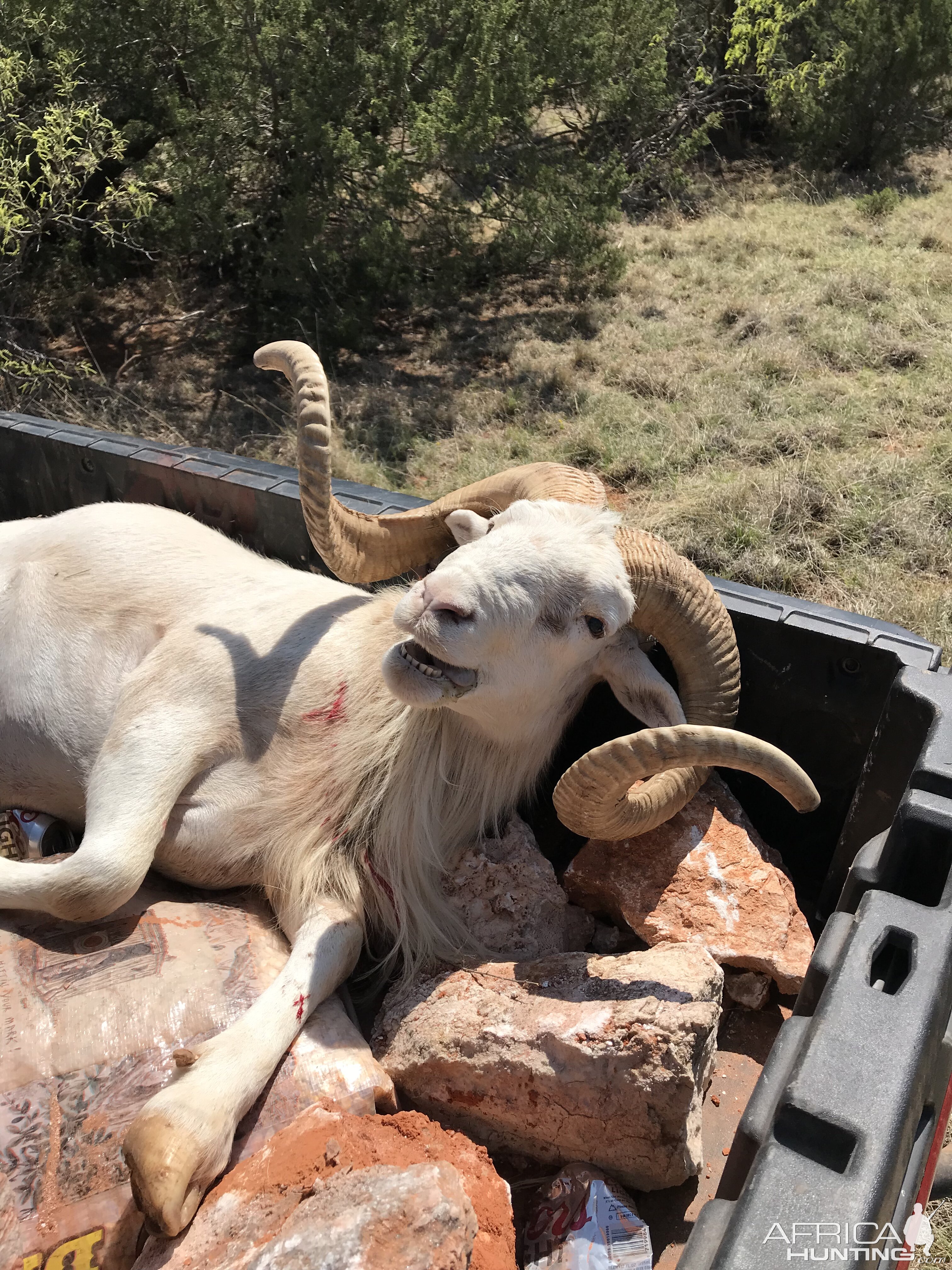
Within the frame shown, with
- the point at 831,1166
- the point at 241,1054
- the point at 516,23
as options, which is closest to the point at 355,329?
the point at 516,23

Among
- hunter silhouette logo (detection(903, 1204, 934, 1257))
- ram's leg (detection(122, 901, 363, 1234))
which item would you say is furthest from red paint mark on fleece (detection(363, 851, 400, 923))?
hunter silhouette logo (detection(903, 1204, 934, 1257))

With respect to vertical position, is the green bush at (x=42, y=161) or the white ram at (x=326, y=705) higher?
the green bush at (x=42, y=161)

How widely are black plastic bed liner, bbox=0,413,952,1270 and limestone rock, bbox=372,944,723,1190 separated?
1.55 ft

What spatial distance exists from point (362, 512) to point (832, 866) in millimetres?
1997

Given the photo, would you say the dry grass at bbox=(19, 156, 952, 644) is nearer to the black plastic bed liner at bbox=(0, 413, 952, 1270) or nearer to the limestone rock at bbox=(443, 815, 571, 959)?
the black plastic bed liner at bbox=(0, 413, 952, 1270)

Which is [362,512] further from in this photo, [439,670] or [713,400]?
[713,400]

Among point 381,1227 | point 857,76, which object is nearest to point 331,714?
point 381,1227

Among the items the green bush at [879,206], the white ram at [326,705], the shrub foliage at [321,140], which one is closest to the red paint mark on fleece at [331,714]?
the white ram at [326,705]

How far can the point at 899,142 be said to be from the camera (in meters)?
13.3

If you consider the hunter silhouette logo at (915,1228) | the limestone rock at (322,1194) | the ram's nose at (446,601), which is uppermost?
the ram's nose at (446,601)

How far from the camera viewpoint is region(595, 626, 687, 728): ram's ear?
2.92m

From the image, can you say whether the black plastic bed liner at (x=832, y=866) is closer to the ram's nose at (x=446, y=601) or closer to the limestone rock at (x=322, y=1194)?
the limestone rock at (x=322, y=1194)

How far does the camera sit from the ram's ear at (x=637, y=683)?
2918 millimetres

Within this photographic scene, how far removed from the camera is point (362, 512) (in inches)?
146
